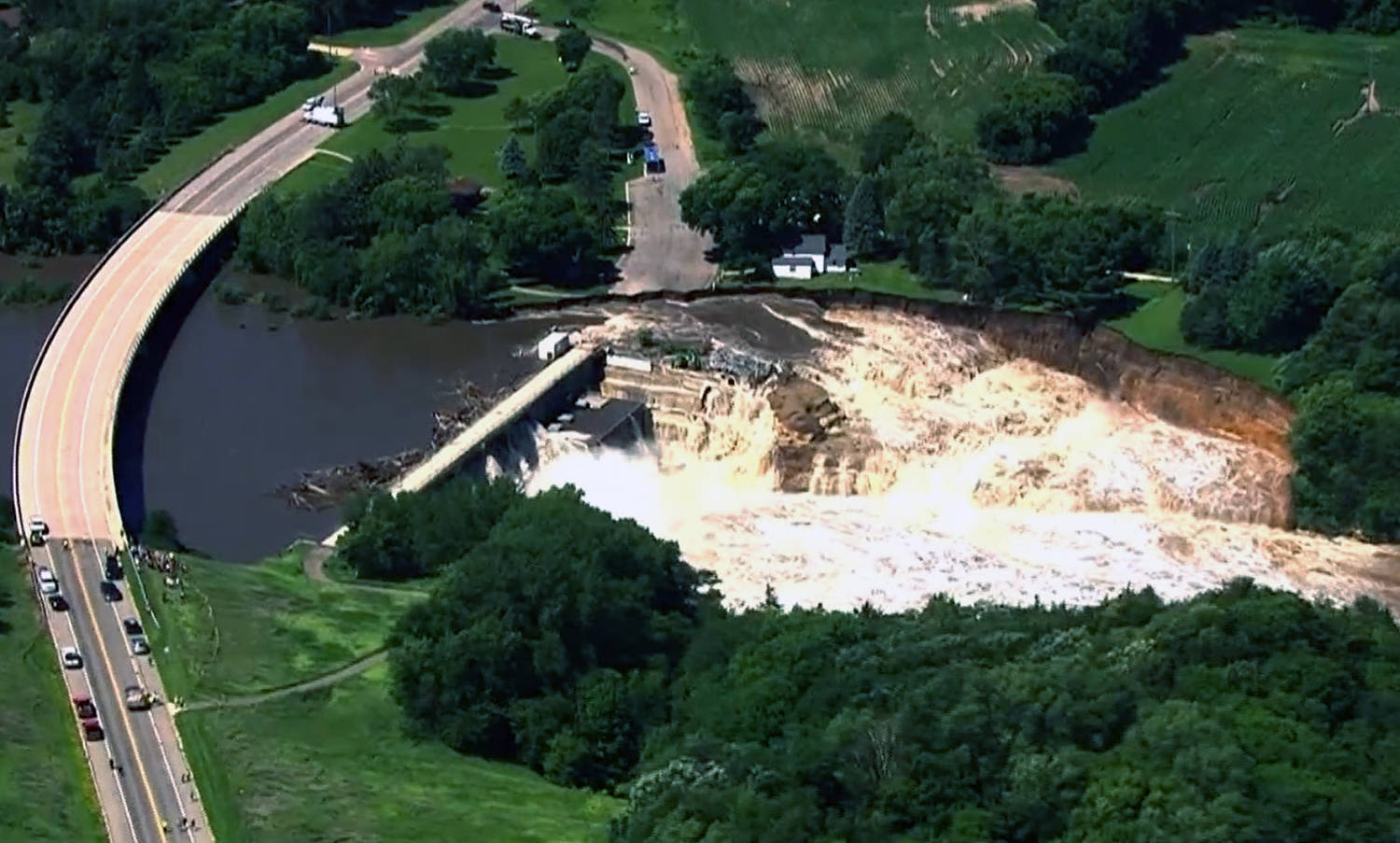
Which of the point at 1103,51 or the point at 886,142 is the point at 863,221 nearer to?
the point at 886,142

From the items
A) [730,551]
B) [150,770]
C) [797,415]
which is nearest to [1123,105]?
[797,415]

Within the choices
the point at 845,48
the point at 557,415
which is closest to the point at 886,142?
the point at 845,48

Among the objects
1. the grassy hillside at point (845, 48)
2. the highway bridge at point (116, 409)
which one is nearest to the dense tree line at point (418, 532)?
the highway bridge at point (116, 409)

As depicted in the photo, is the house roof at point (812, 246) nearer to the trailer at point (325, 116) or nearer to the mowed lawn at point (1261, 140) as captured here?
the mowed lawn at point (1261, 140)

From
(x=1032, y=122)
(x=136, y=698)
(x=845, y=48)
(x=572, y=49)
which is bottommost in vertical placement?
(x=136, y=698)

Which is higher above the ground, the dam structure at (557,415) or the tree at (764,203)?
the tree at (764,203)

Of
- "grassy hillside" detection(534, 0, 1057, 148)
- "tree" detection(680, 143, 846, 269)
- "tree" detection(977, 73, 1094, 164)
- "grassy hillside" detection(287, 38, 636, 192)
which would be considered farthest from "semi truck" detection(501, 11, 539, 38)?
"tree" detection(977, 73, 1094, 164)

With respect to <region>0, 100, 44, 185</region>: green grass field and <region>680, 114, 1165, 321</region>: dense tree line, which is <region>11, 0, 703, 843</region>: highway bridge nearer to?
<region>680, 114, 1165, 321</region>: dense tree line
